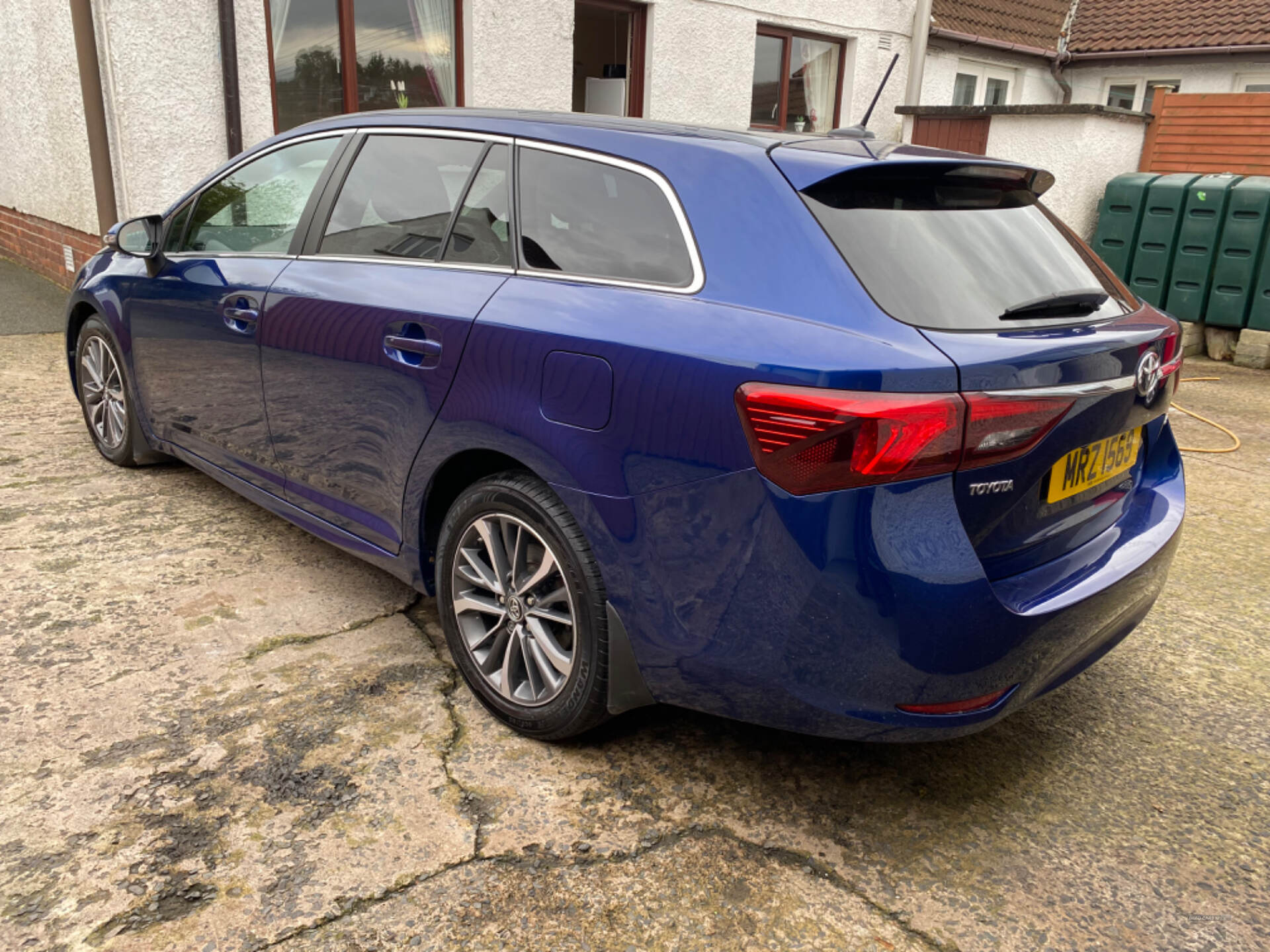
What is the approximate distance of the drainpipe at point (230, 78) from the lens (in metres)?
6.61

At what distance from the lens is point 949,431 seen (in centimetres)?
188

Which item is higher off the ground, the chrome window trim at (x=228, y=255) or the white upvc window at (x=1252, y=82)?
the white upvc window at (x=1252, y=82)

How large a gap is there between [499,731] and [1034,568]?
1394 mm

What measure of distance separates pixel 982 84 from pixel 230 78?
34.5 feet

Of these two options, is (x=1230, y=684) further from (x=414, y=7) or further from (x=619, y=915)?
(x=414, y=7)

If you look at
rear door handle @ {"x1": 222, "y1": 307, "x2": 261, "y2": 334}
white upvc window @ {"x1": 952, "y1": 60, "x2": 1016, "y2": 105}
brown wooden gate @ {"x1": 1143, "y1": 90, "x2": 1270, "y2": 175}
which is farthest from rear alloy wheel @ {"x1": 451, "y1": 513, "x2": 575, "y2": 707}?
white upvc window @ {"x1": 952, "y1": 60, "x2": 1016, "y2": 105}

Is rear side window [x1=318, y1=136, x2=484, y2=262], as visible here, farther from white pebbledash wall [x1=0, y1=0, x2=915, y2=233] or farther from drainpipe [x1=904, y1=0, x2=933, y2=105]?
drainpipe [x1=904, y1=0, x2=933, y2=105]

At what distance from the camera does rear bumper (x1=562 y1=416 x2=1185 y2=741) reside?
6.26 ft

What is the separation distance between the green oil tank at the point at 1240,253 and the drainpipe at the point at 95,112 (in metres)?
8.33

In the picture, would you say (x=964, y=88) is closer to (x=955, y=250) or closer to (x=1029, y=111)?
(x=1029, y=111)

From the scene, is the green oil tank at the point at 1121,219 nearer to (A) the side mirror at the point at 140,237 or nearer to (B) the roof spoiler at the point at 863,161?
(B) the roof spoiler at the point at 863,161

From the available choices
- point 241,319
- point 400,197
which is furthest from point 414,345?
point 241,319

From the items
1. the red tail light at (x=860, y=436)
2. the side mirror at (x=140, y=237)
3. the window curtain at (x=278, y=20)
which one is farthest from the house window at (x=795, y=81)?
the red tail light at (x=860, y=436)

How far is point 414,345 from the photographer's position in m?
2.66
